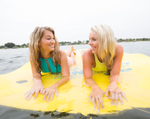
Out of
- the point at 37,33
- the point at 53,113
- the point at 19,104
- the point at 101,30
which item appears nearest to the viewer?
the point at 53,113

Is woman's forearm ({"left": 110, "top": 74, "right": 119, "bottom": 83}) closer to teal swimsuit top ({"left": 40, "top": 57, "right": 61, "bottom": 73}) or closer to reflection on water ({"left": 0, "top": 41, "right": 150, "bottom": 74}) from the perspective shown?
teal swimsuit top ({"left": 40, "top": 57, "right": 61, "bottom": 73})

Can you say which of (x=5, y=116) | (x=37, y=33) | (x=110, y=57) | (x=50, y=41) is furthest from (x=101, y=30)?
(x=5, y=116)

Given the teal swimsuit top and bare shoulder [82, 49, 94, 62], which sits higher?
bare shoulder [82, 49, 94, 62]

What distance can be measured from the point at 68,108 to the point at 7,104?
0.98m

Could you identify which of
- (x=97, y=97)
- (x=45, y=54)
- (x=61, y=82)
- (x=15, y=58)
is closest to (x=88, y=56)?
(x=61, y=82)

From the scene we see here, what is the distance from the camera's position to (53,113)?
1.43 meters

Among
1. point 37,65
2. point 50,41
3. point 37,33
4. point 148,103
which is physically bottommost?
point 148,103

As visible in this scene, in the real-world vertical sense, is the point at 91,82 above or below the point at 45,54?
below

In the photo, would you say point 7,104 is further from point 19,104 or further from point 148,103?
point 148,103

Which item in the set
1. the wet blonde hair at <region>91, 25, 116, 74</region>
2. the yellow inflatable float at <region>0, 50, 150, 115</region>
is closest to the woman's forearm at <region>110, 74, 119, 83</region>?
the yellow inflatable float at <region>0, 50, 150, 115</region>

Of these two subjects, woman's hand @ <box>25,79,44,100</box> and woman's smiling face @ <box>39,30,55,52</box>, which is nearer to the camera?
woman's hand @ <box>25,79,44,100</box>

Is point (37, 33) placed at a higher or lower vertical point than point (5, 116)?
higher

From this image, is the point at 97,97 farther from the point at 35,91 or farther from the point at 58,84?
the point at 35,91

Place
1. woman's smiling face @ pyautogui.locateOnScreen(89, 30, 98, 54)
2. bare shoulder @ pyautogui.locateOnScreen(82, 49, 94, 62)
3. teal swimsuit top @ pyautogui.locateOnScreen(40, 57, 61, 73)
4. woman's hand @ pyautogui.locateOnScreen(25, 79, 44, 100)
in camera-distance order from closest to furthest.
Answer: woman's hand @ pyautogui.locateOnScreen(25, 79, 44, 100) → woman's smiling face @ pyautogui.locateOnScreen(89, 30, 98, 54) → bare shoulder @ pyautogui.locateOnScreen(82, 49, 94, 62) → teal swimsuit top @ pyautogui.locateOnScreen(40, 57, 61, 73)
